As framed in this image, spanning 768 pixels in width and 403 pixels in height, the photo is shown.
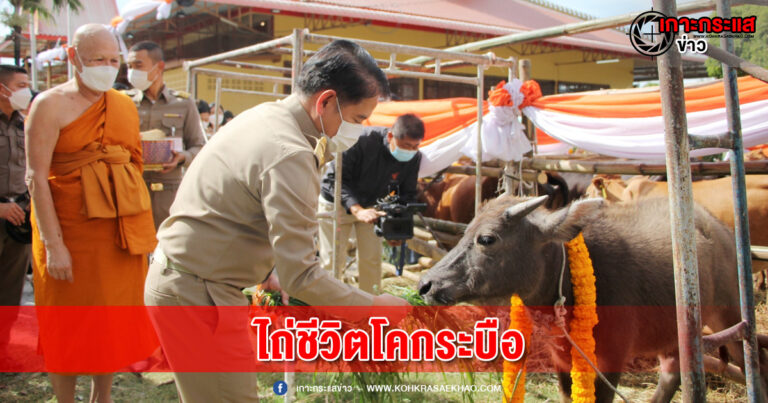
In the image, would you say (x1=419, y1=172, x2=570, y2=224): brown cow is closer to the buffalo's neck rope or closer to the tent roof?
the buffalo's neck rope

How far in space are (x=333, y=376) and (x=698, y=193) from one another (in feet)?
14.2

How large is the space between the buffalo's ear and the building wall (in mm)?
9379

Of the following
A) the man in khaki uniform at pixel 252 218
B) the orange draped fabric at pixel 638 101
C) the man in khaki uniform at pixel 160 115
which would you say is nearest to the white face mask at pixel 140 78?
the man in khaki uniform at pixel 160 115

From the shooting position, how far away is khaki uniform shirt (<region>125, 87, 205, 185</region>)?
13.8ft

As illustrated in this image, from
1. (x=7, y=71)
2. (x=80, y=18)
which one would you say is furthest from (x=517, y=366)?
(x=80, y=18)

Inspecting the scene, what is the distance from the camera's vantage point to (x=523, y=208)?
105 inches

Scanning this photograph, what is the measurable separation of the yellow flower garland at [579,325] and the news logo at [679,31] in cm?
109

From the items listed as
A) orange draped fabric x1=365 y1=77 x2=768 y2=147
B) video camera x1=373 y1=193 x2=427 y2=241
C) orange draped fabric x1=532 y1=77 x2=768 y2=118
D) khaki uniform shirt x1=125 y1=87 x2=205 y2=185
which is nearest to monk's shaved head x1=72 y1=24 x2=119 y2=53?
khaki uniform shirt x1=125 y1=87 x2=205 y2=185

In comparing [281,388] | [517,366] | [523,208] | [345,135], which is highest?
[345,135]

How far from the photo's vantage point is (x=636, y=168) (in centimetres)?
476

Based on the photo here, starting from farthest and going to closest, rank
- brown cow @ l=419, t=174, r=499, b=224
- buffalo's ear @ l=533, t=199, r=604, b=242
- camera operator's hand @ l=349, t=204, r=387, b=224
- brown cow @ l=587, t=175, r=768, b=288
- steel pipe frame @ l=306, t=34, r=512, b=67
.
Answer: brown cow @ l=419, t=174, r=499, b=224 < brown cow @ l=587, t=175, r=768, b=288 < camera operator's hand @ l=349, t=204, r=387, b=224 < steel pipe frame @ l=306, t=34, r=512, b=67 < buffalo's ear @ l=533, t=199, r=604, b=242

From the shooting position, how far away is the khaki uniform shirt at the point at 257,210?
5.65 feet

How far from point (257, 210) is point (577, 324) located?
171 centimetres

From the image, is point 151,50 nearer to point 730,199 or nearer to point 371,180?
point 371,180
